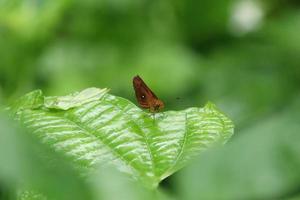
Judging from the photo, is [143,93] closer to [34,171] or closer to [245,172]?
[245,172]

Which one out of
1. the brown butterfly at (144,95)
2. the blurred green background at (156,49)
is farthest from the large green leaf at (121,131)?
the blurred green background at (156,49)

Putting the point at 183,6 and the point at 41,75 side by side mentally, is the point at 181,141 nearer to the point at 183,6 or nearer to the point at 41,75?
the point at 41,75

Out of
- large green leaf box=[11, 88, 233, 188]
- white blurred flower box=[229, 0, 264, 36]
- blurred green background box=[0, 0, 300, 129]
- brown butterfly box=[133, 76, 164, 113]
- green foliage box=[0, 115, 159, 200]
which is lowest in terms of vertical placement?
green foliage box=[0, 115, 159, 200]

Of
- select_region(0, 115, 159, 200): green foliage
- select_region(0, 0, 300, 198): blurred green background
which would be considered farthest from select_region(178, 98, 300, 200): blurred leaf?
select_region(0, 0, 300, 198): blurred green background

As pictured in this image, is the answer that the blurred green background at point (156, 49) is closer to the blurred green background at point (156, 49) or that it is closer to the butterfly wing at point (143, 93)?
the blurred green background at point (156, 49)

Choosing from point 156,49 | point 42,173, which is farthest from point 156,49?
point 42,173

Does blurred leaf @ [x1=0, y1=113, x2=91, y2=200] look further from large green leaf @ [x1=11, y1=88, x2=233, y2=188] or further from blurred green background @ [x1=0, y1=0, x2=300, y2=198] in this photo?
blurred green background @ [x1=0, y1=0, x2=300, y2=198]
